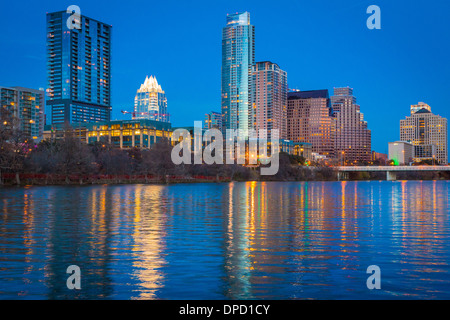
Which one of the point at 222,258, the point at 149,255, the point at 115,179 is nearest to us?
the point at 222,258

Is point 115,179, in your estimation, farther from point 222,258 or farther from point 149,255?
point 222,258

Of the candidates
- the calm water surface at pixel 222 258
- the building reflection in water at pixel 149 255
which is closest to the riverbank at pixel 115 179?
the building reflection in water at pixel 149 255

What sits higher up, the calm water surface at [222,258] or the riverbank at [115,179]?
the riverbank at [115,179]

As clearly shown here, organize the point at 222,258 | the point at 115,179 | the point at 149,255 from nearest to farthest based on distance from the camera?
the point at 222,258 → the point at 149,255 → the point at 115,179

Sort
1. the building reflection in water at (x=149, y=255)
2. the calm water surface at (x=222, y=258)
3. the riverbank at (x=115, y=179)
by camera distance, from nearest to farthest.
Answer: the calm water surface at (x=222, y=258) < the building reflection in water at (x=149, y=255) < the riverbank at (x=115, y=179)

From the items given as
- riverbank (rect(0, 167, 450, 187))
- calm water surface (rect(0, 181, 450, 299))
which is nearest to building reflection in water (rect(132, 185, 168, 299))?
calm water surface (rect(0, 181, 450, 299))

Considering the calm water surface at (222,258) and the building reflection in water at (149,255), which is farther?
the building reflection in water at (149,255)

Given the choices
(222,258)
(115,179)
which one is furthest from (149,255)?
(115,179)

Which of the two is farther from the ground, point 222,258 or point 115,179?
point 115,179

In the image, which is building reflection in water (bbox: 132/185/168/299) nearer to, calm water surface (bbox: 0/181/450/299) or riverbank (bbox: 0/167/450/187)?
calm water surface (bbox: 0/181/450/299)

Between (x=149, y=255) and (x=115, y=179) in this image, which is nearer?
(x=149, y=255)

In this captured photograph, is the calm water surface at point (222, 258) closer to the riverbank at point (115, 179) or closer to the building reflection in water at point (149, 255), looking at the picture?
the building reflection in water at point (149, 255)
